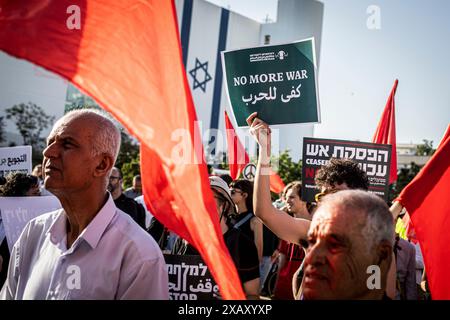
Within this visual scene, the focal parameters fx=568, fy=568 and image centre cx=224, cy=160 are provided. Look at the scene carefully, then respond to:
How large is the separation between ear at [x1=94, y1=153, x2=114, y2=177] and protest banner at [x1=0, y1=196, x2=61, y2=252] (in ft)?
6.34

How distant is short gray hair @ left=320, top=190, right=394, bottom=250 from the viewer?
7.19 ft

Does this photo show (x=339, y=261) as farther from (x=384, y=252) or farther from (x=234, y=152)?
(x=234, y=152)

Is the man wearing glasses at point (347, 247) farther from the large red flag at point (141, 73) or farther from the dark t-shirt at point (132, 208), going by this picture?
the dark t-shirt at point (132, 208)

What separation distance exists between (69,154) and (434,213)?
2.14 metres

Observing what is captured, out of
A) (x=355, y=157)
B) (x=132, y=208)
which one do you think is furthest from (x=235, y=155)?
(x=355, y=157)

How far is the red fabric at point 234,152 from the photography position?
5.87 meters

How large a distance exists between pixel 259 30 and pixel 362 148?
129 ft

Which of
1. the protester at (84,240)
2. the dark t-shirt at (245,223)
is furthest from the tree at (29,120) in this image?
the protester at (84,240)

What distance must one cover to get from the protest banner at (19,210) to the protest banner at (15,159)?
1732 millimetres

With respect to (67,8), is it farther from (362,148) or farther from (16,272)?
(362,148)

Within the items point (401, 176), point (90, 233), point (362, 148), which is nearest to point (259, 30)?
point (401, 176)

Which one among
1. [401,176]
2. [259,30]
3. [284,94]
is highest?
[259,30]

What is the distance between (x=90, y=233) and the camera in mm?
2328
